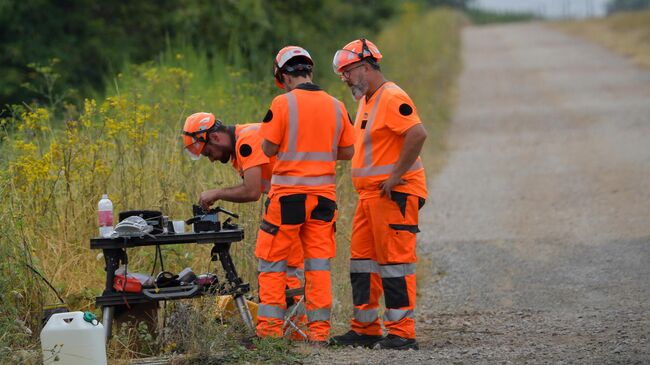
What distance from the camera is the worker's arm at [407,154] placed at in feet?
26.6

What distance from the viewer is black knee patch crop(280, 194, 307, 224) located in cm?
788

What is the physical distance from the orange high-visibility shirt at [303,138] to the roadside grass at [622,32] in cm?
2539

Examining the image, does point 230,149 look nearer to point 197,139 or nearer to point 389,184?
point 197,139

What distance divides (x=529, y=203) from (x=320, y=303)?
7.44 m

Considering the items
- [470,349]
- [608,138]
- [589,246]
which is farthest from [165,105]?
[608,138]

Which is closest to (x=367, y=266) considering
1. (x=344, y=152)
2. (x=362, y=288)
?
(x=362, y=288)

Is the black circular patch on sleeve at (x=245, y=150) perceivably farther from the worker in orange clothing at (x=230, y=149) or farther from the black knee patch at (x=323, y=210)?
the black knee patch at (x=323, y=210)

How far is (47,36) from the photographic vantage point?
62.9ft

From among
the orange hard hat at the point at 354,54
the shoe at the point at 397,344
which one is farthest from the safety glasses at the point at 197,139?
the shoe at the point at 397,344

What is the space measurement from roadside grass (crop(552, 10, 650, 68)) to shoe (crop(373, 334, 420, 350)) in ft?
82.7

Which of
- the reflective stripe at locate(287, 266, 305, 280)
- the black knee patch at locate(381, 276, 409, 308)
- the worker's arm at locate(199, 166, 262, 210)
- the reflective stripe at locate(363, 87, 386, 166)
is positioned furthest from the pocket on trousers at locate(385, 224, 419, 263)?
the worker's arm at locate(199, 166, 262, 210)

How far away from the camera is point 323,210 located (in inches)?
315

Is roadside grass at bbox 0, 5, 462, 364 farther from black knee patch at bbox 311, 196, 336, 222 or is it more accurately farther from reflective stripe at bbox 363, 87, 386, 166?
reflective stripe at bbox 363, 87, 386, 166

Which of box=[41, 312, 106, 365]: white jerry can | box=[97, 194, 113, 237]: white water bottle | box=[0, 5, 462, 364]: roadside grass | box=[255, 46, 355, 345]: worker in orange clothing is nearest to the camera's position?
box=[41, 312, 106, 365]: white jerry can
